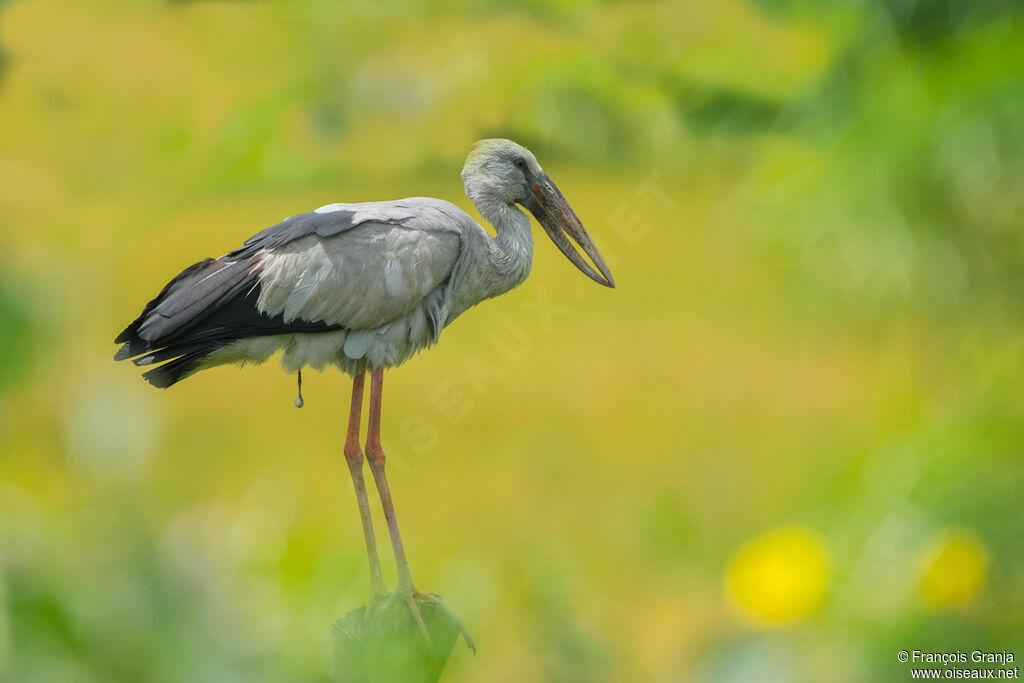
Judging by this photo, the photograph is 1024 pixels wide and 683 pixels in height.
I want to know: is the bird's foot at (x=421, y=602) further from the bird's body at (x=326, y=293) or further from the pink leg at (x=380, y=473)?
the bird's body at (x=326, y=293)

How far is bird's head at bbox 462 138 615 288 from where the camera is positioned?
206 cm

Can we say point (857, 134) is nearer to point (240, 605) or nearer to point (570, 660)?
point (570, 660)

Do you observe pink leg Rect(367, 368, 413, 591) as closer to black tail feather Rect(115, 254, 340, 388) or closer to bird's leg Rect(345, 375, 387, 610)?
bird's leg Rect(345, 375, 387, 610)

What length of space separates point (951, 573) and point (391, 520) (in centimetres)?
112

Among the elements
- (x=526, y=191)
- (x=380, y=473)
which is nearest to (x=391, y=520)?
(x=380, y=473)

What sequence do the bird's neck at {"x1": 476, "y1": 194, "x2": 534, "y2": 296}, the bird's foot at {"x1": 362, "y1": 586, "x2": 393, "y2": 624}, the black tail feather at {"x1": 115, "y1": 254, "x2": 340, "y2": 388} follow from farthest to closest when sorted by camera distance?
1. the bird's neck at {"x1": 476, "y1": 194, "x2": 534, "y2": 296}
2. the bird's foot at {"x1": 362, "y1": 586, "x2": 393, "y2": 624}
3. the black tail feather at {"x1": 115, "y1": 254, "x2": 340, "y2": 388}

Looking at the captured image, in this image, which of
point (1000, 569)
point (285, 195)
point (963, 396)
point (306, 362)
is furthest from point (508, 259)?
point (285, 195)

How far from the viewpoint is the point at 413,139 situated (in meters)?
5.64

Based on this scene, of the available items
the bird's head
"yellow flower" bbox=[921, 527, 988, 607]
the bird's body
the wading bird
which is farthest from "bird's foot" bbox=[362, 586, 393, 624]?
"yellow flower" bbox=[921, 527, 988, 607]

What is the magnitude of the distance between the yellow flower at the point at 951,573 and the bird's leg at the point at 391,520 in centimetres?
91

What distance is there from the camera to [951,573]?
6.25ft

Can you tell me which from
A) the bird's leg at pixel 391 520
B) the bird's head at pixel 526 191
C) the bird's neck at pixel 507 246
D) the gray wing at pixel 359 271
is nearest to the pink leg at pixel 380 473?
the bird's leg at pixel 391 520

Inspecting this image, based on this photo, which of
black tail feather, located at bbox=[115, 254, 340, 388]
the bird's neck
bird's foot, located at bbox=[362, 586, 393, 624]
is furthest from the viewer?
the bird's neck

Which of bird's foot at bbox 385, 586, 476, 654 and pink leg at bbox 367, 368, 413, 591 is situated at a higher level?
pink leg at bbox 367, 368, 413, 591
